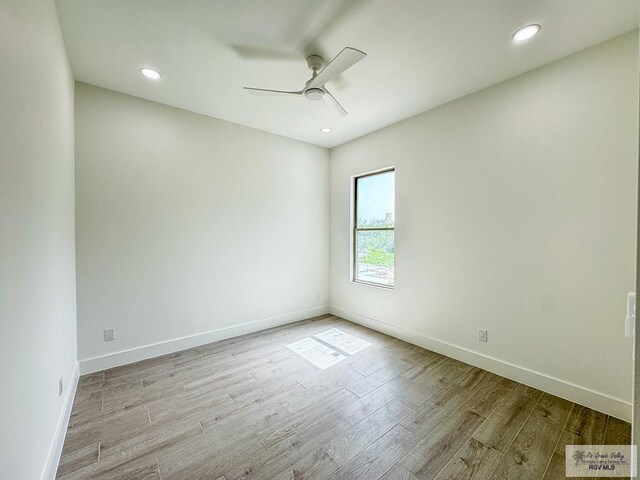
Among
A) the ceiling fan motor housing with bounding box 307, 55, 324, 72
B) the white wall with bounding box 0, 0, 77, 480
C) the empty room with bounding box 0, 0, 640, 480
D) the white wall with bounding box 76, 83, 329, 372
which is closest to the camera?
the white wall with bounding box 0, 0, 77, 480

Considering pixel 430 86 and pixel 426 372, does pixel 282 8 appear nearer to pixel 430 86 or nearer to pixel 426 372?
pixel 430 86

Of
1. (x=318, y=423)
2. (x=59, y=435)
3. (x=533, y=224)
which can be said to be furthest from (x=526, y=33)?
(x=59, y=435)

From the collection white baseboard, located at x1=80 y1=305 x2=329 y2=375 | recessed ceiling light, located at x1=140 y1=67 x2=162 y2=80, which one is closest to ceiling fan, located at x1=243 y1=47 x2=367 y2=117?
recessed ceiling light, located at x1=140 y1=67 x2=162 y2=80

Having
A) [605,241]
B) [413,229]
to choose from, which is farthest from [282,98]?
[605,241]

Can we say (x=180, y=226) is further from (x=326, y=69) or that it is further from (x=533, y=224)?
(x=533, y=224)

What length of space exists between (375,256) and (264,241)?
1.62 meters

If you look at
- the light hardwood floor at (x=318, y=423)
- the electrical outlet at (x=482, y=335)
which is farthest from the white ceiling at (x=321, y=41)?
the light hardwood floor at (x=318, y=423)

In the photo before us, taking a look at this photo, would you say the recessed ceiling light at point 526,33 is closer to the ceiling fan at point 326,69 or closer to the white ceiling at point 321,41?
the white ceiling at point 321,41

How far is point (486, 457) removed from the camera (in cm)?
162

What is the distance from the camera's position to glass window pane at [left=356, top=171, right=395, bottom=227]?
12.0 ft

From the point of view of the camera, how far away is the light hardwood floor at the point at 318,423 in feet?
5.11

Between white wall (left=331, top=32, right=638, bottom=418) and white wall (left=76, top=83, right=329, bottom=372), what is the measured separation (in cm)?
167

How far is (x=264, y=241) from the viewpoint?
378 cm
